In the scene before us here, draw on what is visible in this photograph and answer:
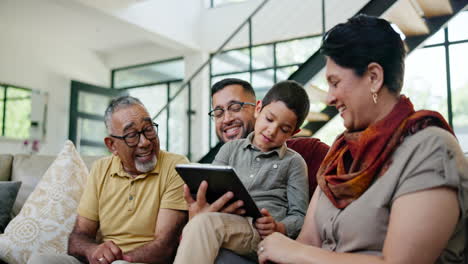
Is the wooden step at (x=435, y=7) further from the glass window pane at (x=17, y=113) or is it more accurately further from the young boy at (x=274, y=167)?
the glass window pane at (x=17, y=113)

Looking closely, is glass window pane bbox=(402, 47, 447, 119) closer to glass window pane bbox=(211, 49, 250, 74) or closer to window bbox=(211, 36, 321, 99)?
window bbox=(211, 36, 321, 99)

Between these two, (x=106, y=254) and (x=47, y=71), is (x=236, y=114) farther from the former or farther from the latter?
(x=47, y=71)

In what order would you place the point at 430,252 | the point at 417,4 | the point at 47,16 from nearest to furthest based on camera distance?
the point at 430,252 → the point at 417,4 → the point at 47,16

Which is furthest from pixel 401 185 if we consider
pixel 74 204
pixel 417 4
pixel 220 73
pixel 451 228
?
pixel 220 73

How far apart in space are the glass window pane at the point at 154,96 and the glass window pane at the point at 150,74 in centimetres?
14

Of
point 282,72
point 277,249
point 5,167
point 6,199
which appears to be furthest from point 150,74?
point 277,249

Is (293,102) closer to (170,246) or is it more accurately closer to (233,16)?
(170,246)

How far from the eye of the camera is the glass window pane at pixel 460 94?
6422 mm

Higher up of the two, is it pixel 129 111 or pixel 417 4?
pixel 417 4

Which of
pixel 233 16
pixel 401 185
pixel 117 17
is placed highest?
pixel 233 16

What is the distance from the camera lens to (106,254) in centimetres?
184

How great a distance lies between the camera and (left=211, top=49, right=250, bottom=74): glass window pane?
854 centimetres

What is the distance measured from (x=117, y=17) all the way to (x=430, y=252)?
6612mm

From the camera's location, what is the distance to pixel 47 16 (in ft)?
25.3
